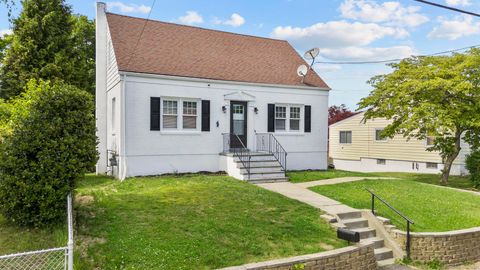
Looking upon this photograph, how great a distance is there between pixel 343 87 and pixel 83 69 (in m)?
24.7

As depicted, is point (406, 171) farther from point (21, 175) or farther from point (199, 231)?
point (21, 175)

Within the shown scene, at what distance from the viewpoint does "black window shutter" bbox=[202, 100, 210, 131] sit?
46.9 feet

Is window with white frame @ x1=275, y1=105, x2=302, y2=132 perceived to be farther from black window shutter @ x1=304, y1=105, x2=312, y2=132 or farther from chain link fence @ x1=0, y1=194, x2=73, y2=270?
chain link fence @ x1=0, y1=194, x2=73, y2=270

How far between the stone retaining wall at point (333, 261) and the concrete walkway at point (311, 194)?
1574 millimetres

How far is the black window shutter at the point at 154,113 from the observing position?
13.3m

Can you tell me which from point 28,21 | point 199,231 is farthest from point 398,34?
point 28,21

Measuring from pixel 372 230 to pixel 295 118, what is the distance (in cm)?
854

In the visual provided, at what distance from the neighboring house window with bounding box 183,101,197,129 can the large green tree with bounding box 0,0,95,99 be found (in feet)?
31.1

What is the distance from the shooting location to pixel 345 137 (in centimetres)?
2898

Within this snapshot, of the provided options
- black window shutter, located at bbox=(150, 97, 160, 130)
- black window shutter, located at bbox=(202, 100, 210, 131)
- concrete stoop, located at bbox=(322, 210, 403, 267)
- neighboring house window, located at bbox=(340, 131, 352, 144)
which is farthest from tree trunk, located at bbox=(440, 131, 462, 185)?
black window shutter, located at bbox=(150, 97, 160, 130)

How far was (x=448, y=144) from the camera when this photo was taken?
16500 mm

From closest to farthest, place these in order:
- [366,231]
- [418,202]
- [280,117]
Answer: [366,231], [418,202], [280,117]

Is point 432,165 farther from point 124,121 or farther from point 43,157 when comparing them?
point 43,157

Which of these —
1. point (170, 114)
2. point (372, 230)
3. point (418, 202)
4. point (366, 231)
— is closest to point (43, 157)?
point (366, 231)
